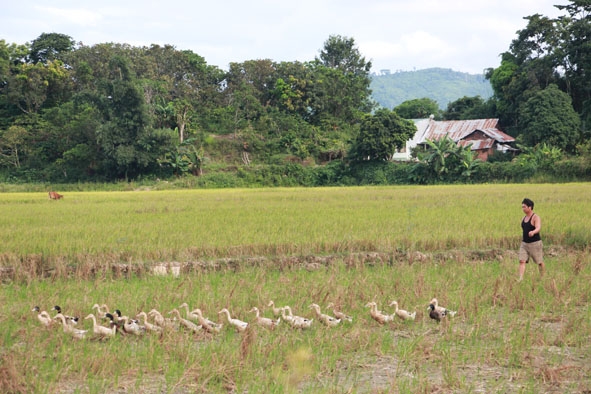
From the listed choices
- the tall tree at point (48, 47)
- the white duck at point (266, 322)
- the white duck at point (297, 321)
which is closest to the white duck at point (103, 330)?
the white duck at point (266, 322)

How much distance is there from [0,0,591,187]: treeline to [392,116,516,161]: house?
1.74 meters

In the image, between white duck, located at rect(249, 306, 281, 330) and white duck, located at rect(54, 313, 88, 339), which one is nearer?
white duck, located at rect(54, 313, 88, 339)

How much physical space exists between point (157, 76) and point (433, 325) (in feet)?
121

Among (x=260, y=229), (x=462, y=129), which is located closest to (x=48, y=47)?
(x=462, y=129)

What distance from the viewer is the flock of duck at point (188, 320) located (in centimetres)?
521

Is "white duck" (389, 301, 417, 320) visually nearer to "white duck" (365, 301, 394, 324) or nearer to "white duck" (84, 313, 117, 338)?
"white duck" (365, 301, 394, 324)

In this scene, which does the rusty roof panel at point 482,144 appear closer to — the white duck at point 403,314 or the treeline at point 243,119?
the treeline at point 243,119

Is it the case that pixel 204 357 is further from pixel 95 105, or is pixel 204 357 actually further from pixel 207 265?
pixel 95 105

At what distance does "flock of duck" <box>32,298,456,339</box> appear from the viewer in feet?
17.1

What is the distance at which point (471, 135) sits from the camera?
3928 centimetres

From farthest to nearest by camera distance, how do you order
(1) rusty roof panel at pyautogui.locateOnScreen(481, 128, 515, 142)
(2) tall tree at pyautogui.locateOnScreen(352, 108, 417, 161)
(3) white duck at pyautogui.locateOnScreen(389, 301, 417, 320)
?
→ (1) rusty roof panel at pyautogui.locateOnScreen(481, 128, 515, 142) → (2) tall tree at pyautogui.locateOnScreen(352, 108, 417, 161) → (3) white duck at pyautogui.locateOnScreen(389, 301, 417, 320)

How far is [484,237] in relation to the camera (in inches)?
409

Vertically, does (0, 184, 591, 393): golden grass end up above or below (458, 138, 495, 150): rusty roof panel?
below

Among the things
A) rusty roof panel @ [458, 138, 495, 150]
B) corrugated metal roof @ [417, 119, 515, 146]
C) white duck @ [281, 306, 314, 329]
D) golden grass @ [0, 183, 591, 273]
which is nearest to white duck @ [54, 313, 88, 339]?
white duck @ [281, 306, 314, 329]
